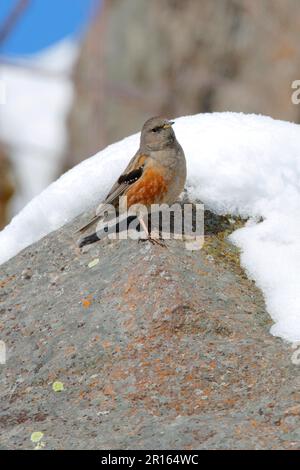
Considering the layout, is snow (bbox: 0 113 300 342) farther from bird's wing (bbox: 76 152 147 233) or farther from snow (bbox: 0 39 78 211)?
snow (bbox: 0 39 78 211)

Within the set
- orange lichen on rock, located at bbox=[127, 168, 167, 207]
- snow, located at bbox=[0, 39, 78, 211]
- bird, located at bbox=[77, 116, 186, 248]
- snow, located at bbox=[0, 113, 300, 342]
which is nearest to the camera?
snow, located at bbox=[0, 113, 300, 342]

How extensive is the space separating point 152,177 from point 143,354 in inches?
66.3

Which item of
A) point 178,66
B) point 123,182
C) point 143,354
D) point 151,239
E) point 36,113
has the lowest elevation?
point 143,354

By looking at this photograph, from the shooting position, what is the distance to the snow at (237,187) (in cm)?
517

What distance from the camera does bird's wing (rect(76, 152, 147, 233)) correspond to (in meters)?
5.71

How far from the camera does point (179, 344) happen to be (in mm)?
4539

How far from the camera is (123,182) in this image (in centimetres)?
578

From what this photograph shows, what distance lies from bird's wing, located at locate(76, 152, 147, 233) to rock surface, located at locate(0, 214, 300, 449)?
261 mm

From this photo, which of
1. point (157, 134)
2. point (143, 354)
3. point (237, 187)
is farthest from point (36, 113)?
point (143, 354)

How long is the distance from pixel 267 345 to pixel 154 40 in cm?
1303

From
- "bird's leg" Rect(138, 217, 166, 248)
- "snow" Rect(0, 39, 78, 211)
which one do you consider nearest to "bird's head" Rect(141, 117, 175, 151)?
"bird's leg" Rect(138, 217, 166, 248)

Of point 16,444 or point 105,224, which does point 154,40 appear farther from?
point 16,444

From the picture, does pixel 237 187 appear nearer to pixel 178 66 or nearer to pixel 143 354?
pixel 143 354
